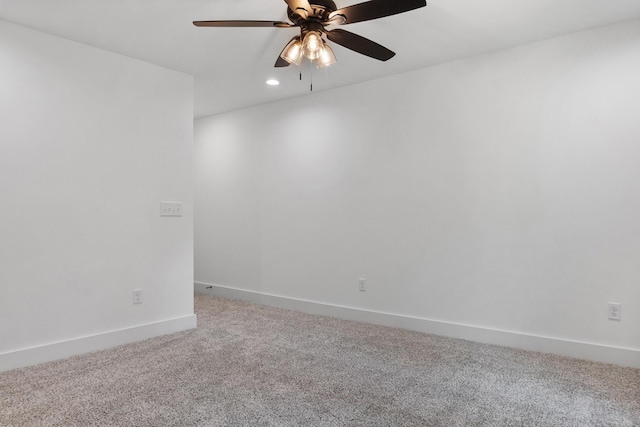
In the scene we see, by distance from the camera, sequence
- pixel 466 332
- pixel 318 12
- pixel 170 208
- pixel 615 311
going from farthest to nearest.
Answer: pixel 170 208 → pixel 466 332 → pixel 615 311 → pixel 318 12

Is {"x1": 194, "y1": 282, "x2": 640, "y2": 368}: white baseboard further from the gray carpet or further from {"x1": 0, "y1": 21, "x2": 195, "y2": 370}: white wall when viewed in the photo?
{"x1": 0, "y1": 21, "x2": 195, "y2": 370}: white wall

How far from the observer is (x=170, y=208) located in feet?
11.1

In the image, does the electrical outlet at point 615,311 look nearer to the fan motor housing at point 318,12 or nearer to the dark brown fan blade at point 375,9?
the dark brown fan blade at point 375,9

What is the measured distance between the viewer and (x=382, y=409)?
1994 millimetres

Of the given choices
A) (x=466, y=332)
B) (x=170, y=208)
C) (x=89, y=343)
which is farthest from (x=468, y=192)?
(x=89, y=343)

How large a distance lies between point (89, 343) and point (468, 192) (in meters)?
3.04

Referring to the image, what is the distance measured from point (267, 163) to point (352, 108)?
117 centimetres

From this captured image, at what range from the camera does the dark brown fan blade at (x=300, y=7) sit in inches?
75.3

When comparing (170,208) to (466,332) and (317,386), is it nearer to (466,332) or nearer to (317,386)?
(317,386)

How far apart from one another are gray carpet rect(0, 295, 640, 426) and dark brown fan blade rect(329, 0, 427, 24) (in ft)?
6.33

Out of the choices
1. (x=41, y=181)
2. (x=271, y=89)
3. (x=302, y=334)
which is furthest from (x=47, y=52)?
(x=302, y=334)

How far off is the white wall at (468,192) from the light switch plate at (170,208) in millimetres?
1151

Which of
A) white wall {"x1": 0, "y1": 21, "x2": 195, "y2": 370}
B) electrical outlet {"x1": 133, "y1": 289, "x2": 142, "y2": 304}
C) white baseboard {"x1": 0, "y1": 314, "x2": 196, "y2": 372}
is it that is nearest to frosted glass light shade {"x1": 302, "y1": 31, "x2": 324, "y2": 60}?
white wall {"x1": 0, "y1": 21, "x2": 195, "y2": 370}

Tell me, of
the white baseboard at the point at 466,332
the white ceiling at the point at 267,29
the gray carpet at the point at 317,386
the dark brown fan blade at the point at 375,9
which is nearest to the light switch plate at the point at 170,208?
the gray carpet at the point at 317,386
